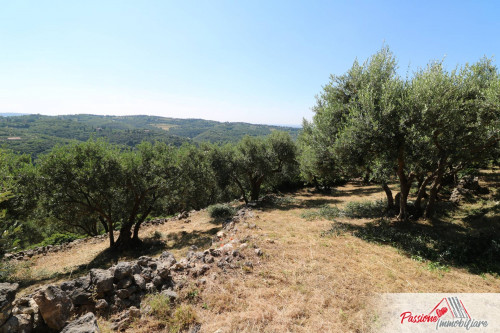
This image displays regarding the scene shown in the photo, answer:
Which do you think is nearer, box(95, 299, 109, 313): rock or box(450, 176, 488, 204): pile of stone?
box(95, 299, 109, 313): rock

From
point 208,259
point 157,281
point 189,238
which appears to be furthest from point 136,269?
point 189,238

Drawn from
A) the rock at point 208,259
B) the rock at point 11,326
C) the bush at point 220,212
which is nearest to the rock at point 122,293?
the rock at point 11,326

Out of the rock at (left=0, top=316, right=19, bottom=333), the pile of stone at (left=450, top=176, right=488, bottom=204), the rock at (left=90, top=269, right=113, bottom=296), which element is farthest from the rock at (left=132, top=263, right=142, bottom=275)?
the pile of stone at (left=450, top=176, right=488, bottom=204)

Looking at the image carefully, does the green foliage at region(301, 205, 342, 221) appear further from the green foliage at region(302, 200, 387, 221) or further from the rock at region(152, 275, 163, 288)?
the rock at region(152, 275, 163, 288)

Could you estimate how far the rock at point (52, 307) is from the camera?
6.02 m

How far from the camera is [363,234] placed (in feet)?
47.0

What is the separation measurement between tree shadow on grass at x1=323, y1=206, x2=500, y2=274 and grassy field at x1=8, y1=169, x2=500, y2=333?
5 cm

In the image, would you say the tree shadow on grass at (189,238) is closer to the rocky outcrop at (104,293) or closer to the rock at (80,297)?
the rocky outcrop at (104,293)

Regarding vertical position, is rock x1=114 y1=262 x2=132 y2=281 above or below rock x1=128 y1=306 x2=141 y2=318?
above

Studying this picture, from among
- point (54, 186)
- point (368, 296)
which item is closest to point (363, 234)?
point (368, 296)

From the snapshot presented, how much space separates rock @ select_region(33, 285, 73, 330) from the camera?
237 inches

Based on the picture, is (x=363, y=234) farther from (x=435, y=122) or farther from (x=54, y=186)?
(x=54, y=186)

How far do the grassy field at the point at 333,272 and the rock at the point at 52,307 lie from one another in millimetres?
1206

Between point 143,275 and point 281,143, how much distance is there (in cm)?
2570
